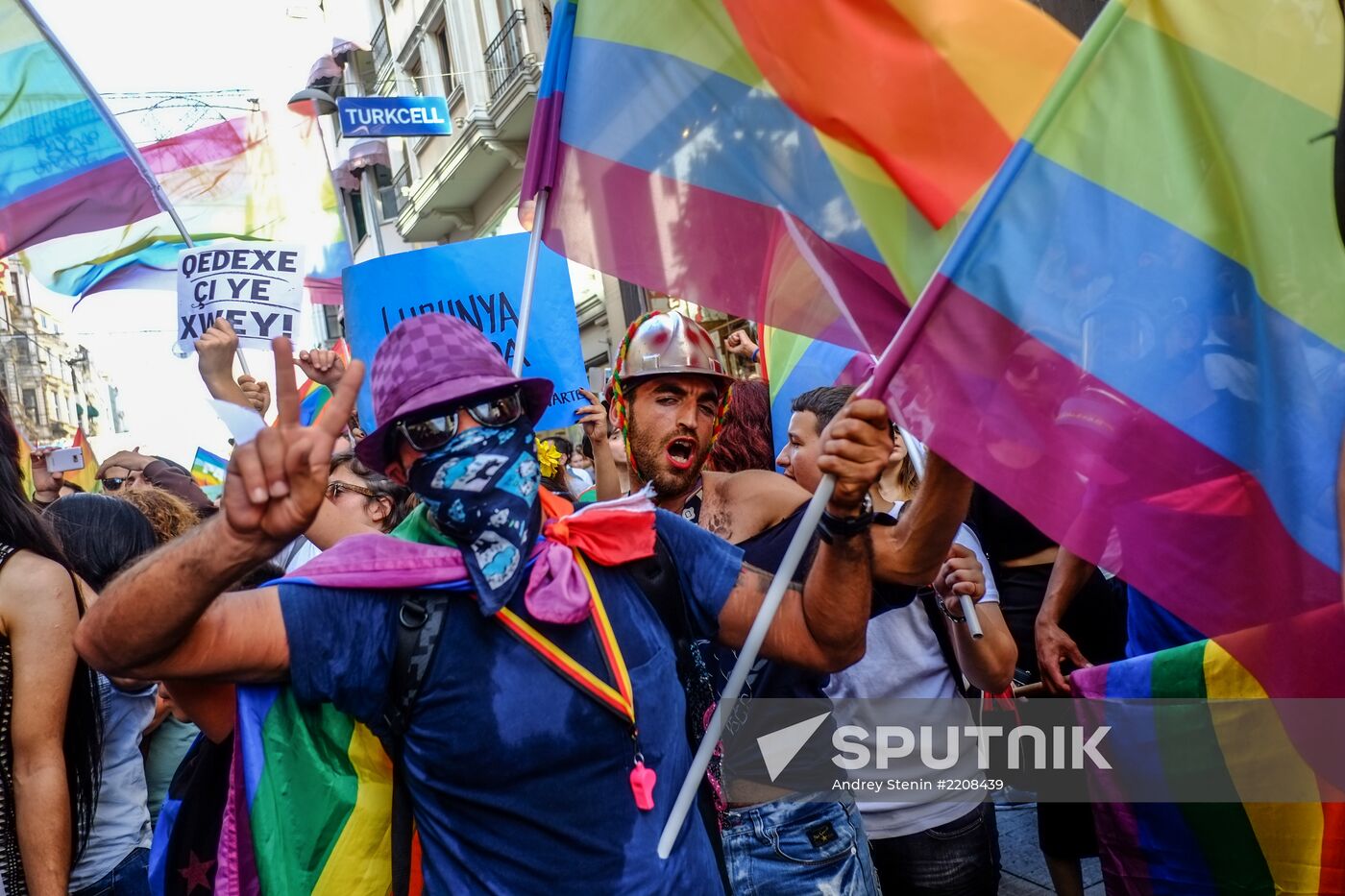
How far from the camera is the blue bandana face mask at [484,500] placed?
2.09 m

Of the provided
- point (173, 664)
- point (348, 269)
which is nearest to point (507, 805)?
point (173, 664)

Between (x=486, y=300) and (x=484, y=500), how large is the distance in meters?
2.48

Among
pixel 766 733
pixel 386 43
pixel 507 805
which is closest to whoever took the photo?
pixel 507 805

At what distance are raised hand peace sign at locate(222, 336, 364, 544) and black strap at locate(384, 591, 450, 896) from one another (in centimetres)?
36

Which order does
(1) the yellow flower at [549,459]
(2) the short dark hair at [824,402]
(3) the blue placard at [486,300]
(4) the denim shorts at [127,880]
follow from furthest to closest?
1. (1) the yellow flower at [549,459]
2. (3) the blue placard at [486,300]
3. (2) the short dark hair at [824,402]
4. (4) the denim shorts at [127,880]

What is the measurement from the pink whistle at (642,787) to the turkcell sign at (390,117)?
29.8ft

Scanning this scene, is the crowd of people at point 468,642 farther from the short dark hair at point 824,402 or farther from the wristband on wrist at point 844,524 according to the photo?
the short dark hair at point 824,402

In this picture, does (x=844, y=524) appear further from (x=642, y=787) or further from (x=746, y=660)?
(x=642, y=787)

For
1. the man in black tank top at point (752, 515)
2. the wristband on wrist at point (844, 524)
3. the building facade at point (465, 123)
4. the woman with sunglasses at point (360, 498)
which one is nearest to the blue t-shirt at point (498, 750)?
the wristband on wrist at point (844, 524)

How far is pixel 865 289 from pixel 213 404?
4.35ft

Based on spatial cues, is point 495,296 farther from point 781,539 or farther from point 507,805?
point 507,805

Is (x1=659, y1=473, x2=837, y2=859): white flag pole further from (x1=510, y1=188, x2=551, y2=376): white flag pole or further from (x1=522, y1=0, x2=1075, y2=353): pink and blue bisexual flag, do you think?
(x1=510, y1=188, x2=551, y2=376): white flag pole

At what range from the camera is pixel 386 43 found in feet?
84.3

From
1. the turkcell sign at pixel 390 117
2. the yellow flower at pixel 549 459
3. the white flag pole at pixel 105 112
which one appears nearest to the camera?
the white flag pole at pixel 105 112
